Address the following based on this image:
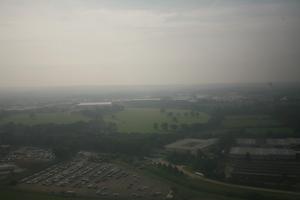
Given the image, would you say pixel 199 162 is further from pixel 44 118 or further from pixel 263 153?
pixel 44 118

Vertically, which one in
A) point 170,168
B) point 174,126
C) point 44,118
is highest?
point 44,118

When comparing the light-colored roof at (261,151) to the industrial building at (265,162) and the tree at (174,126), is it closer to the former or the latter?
the industrial building at (265,162)

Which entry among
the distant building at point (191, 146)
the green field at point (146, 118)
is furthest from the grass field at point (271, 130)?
the green field at point (146, 118)

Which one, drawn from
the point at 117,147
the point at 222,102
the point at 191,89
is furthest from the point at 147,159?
the point at 191,89

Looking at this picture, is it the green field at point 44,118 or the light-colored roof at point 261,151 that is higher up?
the green field at point 44,118

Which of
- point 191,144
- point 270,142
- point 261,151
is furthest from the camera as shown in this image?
point 191,144

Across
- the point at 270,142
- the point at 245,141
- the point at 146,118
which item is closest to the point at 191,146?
the point at 245,141

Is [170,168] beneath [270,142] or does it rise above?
beneath
